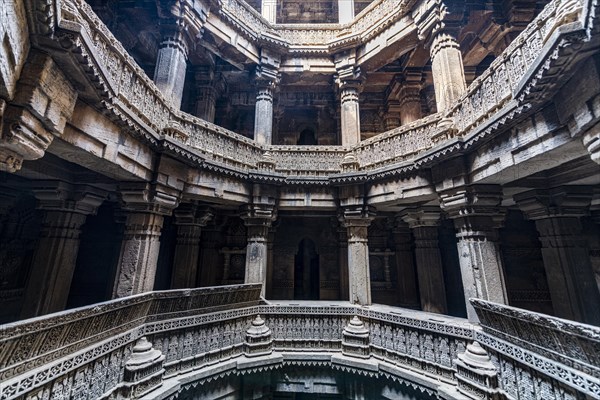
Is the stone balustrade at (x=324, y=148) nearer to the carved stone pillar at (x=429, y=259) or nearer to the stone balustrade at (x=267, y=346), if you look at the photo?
the carved stone pillar at (x=429, y=259)

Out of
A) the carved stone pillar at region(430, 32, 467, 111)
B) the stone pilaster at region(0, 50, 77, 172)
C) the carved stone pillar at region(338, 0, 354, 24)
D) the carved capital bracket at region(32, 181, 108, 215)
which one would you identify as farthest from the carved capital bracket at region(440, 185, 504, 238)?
the carved stone pillar at region(338, 0, 354, 24)

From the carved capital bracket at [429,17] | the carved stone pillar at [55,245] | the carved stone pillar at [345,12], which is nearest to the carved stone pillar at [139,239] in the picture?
the carved stone pillar at [55,245]

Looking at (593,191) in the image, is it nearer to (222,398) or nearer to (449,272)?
(449,272)

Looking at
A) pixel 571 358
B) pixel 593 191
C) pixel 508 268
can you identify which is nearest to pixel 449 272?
pixel 508 268

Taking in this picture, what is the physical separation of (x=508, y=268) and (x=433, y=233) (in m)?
3.25

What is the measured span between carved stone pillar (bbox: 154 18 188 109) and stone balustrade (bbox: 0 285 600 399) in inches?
185

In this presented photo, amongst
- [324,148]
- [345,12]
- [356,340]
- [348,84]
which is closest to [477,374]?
[356,340]

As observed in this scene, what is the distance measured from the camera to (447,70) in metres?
6.64

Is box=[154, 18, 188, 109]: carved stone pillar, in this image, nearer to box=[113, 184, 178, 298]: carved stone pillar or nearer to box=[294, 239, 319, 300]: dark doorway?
box=[113, 184, 178, 298]: carved stone pillar

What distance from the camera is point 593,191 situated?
17.9 feet

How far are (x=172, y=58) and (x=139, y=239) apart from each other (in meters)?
4.60

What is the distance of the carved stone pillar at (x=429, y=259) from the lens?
7316mm

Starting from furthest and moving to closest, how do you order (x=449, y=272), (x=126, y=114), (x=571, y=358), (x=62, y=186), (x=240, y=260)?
(x=240, y=260) → (x=449, y=272) → (x=62, y=186) → (x=126, y=114) → (x=571, y=358)

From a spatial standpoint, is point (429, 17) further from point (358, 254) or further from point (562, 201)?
point (358, 254)
